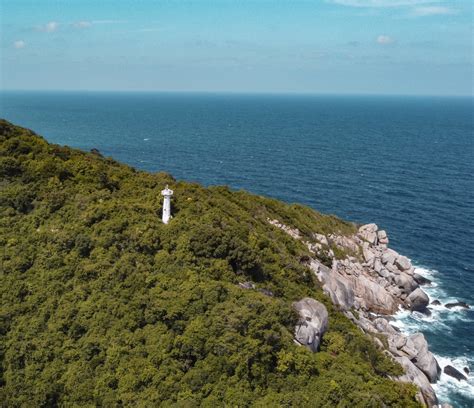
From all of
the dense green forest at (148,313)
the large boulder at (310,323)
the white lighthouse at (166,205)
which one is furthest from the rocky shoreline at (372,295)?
the white lighthouse at (166,205)

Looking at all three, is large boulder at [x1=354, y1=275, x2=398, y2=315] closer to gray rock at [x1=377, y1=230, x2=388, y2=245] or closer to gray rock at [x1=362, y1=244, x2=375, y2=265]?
gray rock at [x1=362, y1=244, x2=375, y2=265]

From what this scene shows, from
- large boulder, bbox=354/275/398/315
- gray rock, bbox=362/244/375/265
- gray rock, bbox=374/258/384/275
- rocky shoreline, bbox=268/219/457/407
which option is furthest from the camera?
gray rock, bbox=362/244/375/265

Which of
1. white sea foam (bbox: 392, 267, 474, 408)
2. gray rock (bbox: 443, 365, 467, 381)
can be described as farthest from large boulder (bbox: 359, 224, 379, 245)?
gray rock (bbox: 443, 365, 467, 381)

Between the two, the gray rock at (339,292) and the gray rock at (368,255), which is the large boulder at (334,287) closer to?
the gray rock at (339,292)

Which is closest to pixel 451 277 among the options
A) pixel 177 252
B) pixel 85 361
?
pixel 177 252

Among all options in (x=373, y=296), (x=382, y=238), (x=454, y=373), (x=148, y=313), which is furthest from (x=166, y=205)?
(x=382, y=238)

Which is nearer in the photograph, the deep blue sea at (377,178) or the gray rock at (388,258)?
the deep blue sea at (377,178)

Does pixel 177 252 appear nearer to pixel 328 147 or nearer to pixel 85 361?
pixel 85 361
